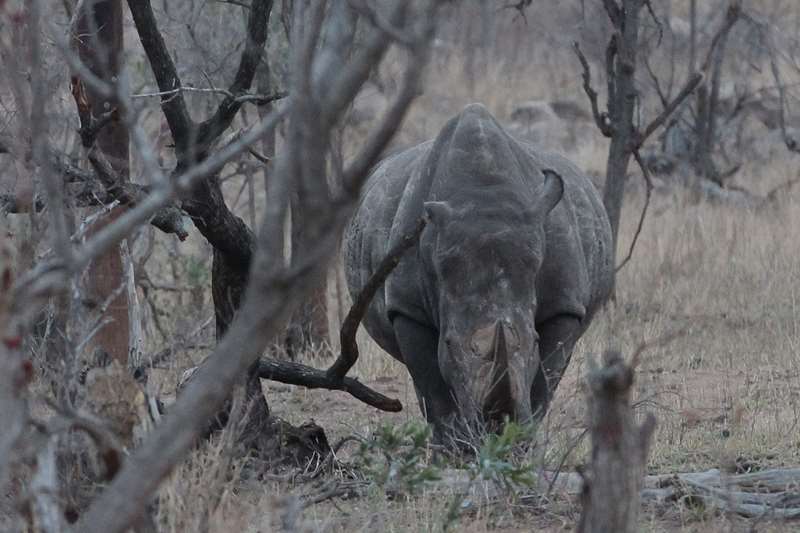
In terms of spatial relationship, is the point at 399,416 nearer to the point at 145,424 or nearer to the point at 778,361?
the point at 778,361

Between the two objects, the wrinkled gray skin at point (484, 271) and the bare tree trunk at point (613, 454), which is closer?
the bare tree trunk at point (613, 454)

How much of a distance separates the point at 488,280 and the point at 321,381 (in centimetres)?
91

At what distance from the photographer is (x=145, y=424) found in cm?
420

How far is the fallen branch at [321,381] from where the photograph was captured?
587 centimetres

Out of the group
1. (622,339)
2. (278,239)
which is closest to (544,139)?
(622,339)

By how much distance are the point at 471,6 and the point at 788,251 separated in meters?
13.7

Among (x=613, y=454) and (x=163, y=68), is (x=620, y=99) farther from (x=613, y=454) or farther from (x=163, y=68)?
(x=613, y=454)

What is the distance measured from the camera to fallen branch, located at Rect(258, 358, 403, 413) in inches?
231

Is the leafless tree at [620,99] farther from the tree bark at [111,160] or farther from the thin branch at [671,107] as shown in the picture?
the tree bark at [111,160]

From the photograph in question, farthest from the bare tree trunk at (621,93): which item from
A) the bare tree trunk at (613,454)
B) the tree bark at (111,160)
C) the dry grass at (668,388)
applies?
the bare tree trunk at (613,454)

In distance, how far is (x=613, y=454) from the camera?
10.4ft

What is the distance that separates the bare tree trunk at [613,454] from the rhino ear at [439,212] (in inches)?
97.2

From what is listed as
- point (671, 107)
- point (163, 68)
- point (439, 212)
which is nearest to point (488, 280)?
point (439, 212)

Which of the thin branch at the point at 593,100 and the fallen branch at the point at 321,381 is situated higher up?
the thin branch at the point at 593,100
